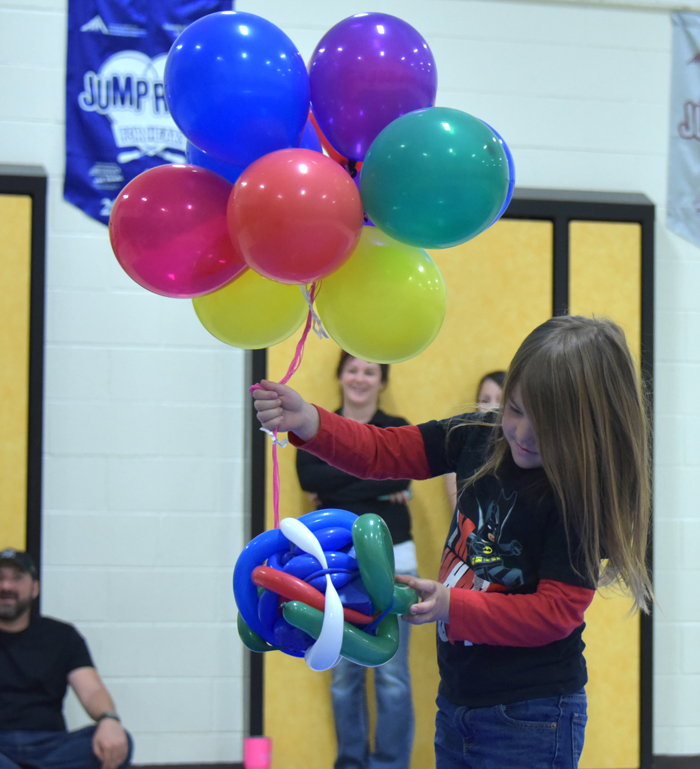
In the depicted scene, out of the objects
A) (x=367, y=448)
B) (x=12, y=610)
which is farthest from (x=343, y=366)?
(x=367, y=448)

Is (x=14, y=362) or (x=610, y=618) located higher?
(x=14, y=362)

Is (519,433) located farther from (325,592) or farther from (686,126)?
(686,126)

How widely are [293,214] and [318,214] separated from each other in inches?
1.4

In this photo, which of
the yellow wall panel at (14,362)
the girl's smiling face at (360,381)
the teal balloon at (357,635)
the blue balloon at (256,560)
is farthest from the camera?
the girl's smiling face at (360,381)

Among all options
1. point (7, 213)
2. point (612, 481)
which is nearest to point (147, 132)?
point (7, 213)

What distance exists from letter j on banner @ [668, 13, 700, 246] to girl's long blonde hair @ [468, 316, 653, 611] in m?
2.01

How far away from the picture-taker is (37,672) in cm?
238

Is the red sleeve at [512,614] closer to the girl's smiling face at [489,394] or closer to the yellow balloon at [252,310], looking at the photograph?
the yellow balloon at [252,310]

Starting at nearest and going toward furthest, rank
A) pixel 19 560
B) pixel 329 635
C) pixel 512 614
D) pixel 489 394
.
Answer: pixel 329 635
pixel 512 614
pixel 19 560
pixel 489 394

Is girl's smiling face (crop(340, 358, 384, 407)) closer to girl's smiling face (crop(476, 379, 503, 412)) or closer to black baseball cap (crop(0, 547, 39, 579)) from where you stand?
girl's smiling face (crop(476, 379, 503, 412))

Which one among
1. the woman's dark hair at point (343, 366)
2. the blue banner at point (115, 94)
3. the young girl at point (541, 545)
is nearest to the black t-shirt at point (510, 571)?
the young girl at point (541, 545)

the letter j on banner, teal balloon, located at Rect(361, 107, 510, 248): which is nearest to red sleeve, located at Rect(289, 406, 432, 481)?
teal balloon, located at Rect(361, 107, 510, 248)

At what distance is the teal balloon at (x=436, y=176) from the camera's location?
119 centimetres

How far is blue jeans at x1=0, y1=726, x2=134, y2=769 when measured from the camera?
227cm
